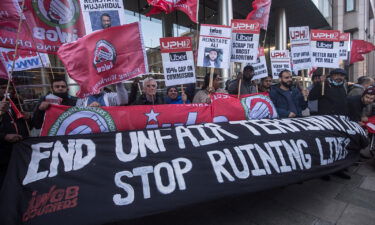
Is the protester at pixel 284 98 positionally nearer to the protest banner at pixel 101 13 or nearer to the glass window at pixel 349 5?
the protest banner at pixel 101 13

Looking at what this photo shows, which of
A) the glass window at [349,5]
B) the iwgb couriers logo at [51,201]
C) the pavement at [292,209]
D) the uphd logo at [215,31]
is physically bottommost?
the pavement at [292,209]

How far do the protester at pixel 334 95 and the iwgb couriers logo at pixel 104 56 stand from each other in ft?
11.7

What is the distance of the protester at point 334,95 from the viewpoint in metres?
4.07

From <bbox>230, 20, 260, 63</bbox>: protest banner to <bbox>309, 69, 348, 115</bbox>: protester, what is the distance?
4.36 ft

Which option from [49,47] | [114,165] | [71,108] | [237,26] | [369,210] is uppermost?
[237,26]

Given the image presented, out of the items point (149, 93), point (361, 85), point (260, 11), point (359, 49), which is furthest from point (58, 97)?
point (359, 49)

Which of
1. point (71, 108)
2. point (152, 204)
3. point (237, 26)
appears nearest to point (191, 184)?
point (152, 204)

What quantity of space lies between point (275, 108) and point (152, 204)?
269cm

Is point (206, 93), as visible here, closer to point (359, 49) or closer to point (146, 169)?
point (146, 169)

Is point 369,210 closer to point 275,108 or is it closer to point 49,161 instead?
point 275,108

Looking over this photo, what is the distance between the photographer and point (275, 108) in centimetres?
382

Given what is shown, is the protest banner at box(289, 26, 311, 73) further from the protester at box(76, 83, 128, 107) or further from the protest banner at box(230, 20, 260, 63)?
the protester at box(76, 83, 128, 107)

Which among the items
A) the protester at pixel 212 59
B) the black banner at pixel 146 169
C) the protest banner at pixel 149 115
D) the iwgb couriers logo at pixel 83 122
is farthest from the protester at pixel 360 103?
the iwgb couriers logo at pixel 83 122

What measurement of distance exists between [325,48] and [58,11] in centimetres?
492
